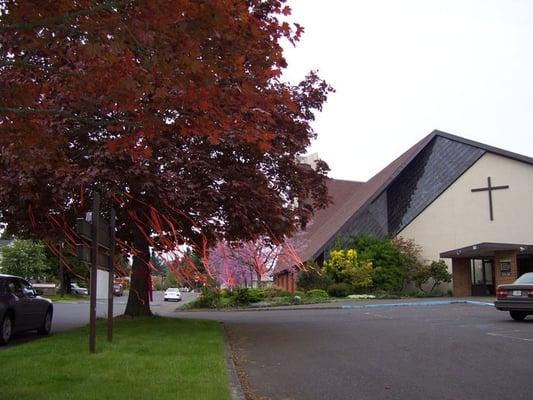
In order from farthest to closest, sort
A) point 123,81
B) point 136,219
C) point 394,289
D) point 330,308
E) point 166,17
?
point 394,289, point 330,308, point 136,219, point 123,81, point 166,17

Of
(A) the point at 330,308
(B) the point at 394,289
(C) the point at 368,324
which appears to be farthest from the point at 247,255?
(C) the point at 368,324

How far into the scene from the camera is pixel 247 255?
1686 inches

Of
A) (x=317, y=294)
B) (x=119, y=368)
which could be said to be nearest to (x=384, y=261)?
(x=317, y=294)

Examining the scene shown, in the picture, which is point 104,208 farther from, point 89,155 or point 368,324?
point 368,324

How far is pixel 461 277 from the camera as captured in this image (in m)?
36.8

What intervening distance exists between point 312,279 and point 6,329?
2547 centimetres

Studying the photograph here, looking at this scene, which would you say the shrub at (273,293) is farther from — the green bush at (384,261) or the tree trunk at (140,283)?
the tree trunk at (140,283)

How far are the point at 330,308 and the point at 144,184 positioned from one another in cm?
1564

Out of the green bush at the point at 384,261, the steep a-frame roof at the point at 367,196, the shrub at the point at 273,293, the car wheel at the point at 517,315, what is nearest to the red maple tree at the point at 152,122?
the car wheel at the point at 517,315

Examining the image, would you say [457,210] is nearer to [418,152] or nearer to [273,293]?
[418,152]

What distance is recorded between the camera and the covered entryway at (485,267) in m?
34.8

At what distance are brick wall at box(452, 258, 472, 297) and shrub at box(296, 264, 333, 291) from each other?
772 centimetres

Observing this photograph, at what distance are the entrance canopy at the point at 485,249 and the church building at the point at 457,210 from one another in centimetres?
8

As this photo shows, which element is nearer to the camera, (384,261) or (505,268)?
(505,268)
